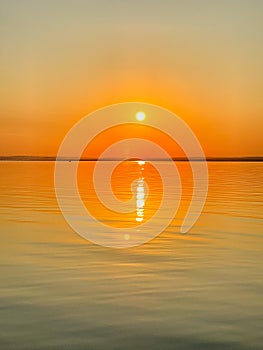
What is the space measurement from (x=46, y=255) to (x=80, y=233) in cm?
543

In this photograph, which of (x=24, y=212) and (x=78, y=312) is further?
(x=24, y=212)

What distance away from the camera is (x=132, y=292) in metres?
13.1

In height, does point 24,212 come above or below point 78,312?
above

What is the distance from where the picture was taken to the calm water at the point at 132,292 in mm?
10000

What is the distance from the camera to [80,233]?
23.3 meters

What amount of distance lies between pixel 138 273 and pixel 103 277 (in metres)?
1.09

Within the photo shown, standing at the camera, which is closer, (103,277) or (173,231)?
(103,277)

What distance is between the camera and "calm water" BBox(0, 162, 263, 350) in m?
10.0

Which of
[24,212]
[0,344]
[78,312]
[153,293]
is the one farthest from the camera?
[24,212]

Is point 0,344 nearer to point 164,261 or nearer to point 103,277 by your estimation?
point 103,277

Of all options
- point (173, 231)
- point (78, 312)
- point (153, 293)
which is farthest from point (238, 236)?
point (78, 312)

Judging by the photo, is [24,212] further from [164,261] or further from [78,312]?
[78,312]

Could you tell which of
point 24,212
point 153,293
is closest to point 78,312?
point 153,293

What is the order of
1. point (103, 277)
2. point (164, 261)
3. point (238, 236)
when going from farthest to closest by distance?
point (238, 236), point (164, 261), point (103, 277)
